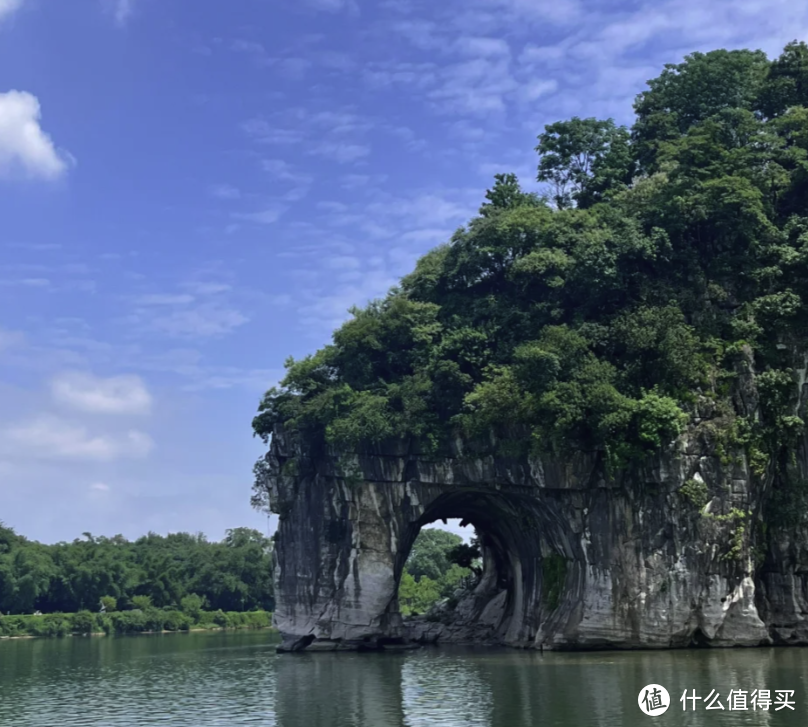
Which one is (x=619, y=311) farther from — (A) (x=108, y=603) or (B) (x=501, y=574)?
(A) (x=108, y=603)

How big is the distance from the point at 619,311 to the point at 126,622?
4260cm

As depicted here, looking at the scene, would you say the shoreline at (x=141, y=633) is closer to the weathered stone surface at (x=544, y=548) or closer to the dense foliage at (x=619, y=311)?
the weathered stone surface at (x=544, y=548)

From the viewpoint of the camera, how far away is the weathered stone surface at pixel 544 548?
26141 mm

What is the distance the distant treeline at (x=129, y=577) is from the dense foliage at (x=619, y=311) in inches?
1188

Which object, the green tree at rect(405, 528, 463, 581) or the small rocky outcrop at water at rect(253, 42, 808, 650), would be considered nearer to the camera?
the small rocky outcrop at water at rect(253, 42, 808, 650)


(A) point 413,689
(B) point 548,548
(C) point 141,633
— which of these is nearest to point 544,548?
(B) point 548,548

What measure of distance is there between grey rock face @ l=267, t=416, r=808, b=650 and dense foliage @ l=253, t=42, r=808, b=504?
3.27ft

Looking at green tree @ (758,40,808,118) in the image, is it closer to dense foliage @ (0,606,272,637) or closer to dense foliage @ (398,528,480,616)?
dense foliage @ (398,528,480,616)

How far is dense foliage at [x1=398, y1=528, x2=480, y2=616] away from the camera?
54.6 metres

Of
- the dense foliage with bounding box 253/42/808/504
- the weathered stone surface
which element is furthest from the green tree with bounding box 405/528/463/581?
the dense foliage with bounding box 253/42/808/504

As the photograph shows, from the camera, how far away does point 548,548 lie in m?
30.3

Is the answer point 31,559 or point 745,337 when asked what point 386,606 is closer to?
point 745,337

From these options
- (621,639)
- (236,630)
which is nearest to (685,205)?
(621,639)

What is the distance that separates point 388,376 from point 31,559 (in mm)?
36999
